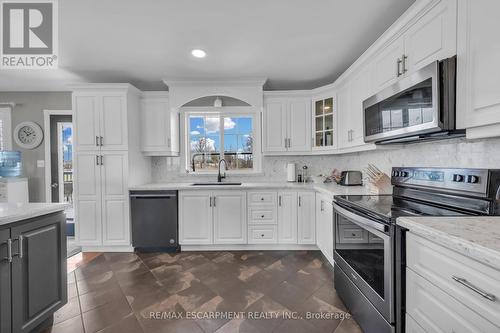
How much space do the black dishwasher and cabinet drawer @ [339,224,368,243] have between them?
2.12m

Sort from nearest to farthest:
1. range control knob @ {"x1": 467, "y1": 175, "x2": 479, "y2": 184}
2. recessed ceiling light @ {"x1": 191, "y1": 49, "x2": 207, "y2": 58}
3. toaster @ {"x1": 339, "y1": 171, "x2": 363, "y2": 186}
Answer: range control knob @ {"x1": 467, "y1": 175, "x2": 479, "y2": 184}
recessed ceiling light @ {"x1": 191, "y1": 49, "x2": 207, "y2": 58}
toaster @ {"x1": 339, "y1": 171, "x2": 363, "y2": 186}

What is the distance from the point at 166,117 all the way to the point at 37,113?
7.77ft

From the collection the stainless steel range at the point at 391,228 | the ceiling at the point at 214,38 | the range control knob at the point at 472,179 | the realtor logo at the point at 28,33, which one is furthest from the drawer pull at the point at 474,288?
the realtor logo at the point at 28,33

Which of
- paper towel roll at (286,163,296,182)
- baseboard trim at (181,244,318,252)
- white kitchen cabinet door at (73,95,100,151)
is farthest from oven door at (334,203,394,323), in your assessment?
white kitchen cabinet door at (73,95,100,151)

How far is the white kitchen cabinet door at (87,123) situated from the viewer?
2.93m

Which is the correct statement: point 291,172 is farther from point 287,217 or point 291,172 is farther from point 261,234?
point 261,234

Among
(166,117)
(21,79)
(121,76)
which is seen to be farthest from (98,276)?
(21,79)

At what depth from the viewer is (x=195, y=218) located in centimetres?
295

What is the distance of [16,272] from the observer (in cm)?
132

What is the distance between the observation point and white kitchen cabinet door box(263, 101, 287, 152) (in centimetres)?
A: 327

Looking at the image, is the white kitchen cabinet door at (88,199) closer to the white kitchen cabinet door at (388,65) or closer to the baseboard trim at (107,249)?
the baseboard trim at (107,249)

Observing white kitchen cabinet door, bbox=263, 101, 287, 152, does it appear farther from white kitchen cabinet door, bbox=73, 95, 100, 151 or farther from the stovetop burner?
white kitchen cabinet door, bbox=73, 95, 100, 151

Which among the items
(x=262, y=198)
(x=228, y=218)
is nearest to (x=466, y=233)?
(x=262, y=198)

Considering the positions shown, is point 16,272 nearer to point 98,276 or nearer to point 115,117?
point 98,276
